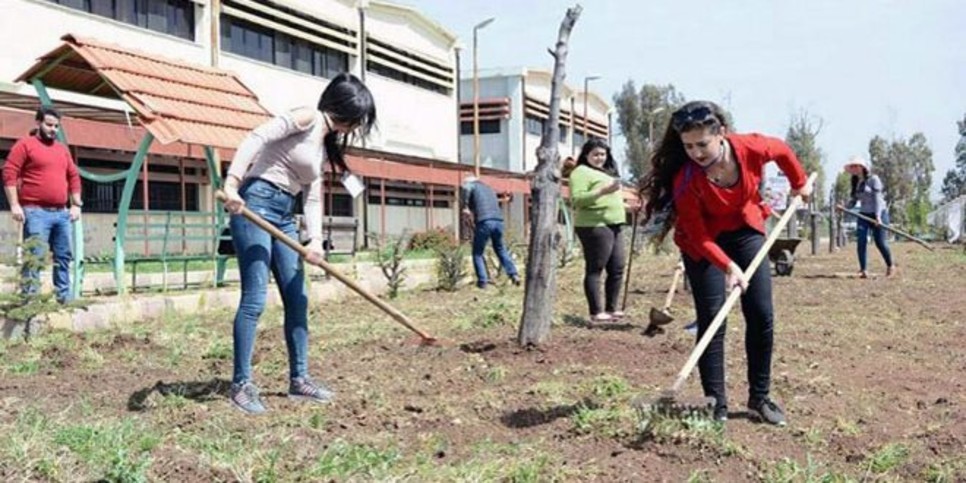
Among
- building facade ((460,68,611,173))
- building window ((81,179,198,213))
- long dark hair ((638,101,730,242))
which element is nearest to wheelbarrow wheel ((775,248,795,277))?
long dark hair ((638,101,730,242))

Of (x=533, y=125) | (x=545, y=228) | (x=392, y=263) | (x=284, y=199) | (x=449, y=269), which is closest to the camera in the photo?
(x=284, y=199)

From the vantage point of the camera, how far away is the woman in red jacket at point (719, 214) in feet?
11.8

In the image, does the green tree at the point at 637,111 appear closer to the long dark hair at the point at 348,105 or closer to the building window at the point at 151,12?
the building window at the point at 151,12

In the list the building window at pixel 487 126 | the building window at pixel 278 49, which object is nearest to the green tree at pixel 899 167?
the building window at pixel 487 126

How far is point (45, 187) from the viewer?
6645mm

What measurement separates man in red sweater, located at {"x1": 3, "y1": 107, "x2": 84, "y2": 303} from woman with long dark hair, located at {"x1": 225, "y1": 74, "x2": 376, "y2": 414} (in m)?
3.10

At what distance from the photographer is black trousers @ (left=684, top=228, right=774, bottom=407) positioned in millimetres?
3740

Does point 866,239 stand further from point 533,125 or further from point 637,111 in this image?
point 637,111

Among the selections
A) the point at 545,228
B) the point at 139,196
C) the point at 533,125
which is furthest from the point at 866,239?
the point at 533,125

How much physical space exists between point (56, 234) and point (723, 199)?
17.3 ft

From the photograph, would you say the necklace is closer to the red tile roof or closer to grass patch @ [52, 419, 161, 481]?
grass patch @ [52, 419, 161, 481]

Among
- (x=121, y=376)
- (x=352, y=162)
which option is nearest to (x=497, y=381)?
(x=121, y=376)

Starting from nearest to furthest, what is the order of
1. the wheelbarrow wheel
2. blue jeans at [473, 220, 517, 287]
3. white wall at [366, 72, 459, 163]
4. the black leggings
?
the black leggings → blue jeans at [473, 220, 517, 287] → the wheelbarrow wheel → white wall at [366, 72, 459, 163]

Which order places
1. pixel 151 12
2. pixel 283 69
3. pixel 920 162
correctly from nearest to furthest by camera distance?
pixel 151 12 < pixel 283 69 < pixel 920 162
